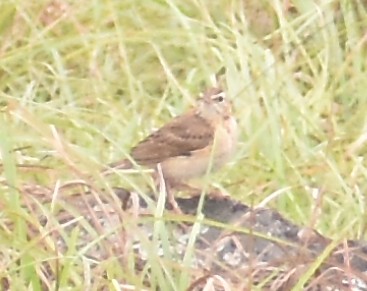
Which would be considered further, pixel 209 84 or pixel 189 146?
pixel 209 84

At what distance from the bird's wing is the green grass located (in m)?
0.07

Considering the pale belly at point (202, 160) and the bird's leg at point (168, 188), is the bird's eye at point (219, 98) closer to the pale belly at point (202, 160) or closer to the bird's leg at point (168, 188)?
the pale belly at point (202, 160)

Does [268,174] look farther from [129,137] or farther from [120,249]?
[120,249]

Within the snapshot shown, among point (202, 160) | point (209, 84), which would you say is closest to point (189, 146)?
point (202, 160)

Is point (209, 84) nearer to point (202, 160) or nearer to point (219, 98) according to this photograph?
point (219, 98)

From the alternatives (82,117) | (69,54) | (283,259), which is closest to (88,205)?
(283,259)

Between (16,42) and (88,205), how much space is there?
2.01 metres

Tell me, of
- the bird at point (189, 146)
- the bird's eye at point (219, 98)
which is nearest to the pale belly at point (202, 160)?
the bird at point (189, 146)

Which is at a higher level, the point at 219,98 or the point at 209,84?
the point at 219,98

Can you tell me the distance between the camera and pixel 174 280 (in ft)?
10.5

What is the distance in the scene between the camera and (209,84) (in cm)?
507

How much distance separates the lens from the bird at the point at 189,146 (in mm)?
4180

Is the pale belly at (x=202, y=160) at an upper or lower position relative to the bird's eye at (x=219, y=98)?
lower

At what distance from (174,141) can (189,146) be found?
0.06 m
